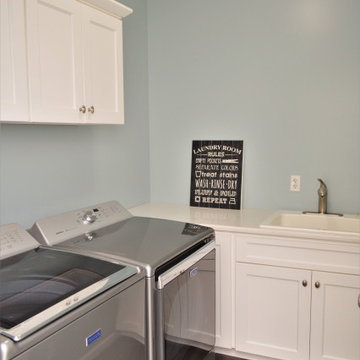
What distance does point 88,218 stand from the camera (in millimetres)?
2203

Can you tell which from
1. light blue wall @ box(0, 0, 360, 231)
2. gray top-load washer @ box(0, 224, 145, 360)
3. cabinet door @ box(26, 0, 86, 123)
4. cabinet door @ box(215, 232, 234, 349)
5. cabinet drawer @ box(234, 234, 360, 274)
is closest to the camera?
gray top-load washer @ box(0, 224, 145, 360)

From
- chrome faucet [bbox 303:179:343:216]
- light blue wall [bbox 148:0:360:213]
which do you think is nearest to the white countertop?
light blue wall [bbox 148:0:360:213]

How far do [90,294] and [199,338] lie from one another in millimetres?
988

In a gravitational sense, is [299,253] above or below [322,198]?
below

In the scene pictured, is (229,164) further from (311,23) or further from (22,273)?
(22,273)

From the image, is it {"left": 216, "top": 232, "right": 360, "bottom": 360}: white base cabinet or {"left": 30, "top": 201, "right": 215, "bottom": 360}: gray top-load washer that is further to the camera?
{"left": 216, "top": 232, "right": 360, "bottom": 360}: white base cabinet

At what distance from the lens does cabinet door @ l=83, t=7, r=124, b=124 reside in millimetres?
2037

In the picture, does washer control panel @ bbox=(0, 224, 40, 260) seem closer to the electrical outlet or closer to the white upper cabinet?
the white upper cabinet

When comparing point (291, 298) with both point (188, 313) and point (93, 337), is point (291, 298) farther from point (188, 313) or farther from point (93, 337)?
point (93, 337)

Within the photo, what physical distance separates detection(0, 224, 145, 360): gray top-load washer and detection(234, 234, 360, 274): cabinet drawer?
35.2 inches

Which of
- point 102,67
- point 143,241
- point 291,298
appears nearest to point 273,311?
point 291,298

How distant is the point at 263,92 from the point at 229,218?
2.97 feet

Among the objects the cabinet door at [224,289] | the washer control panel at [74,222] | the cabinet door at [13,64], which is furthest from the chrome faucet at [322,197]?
the cabinet door at [13,64]

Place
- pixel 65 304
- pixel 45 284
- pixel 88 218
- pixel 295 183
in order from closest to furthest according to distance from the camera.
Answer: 1. pixel 65 304
2. pixel 45 284
3. pixel 88 218
4. pixel 295 183
